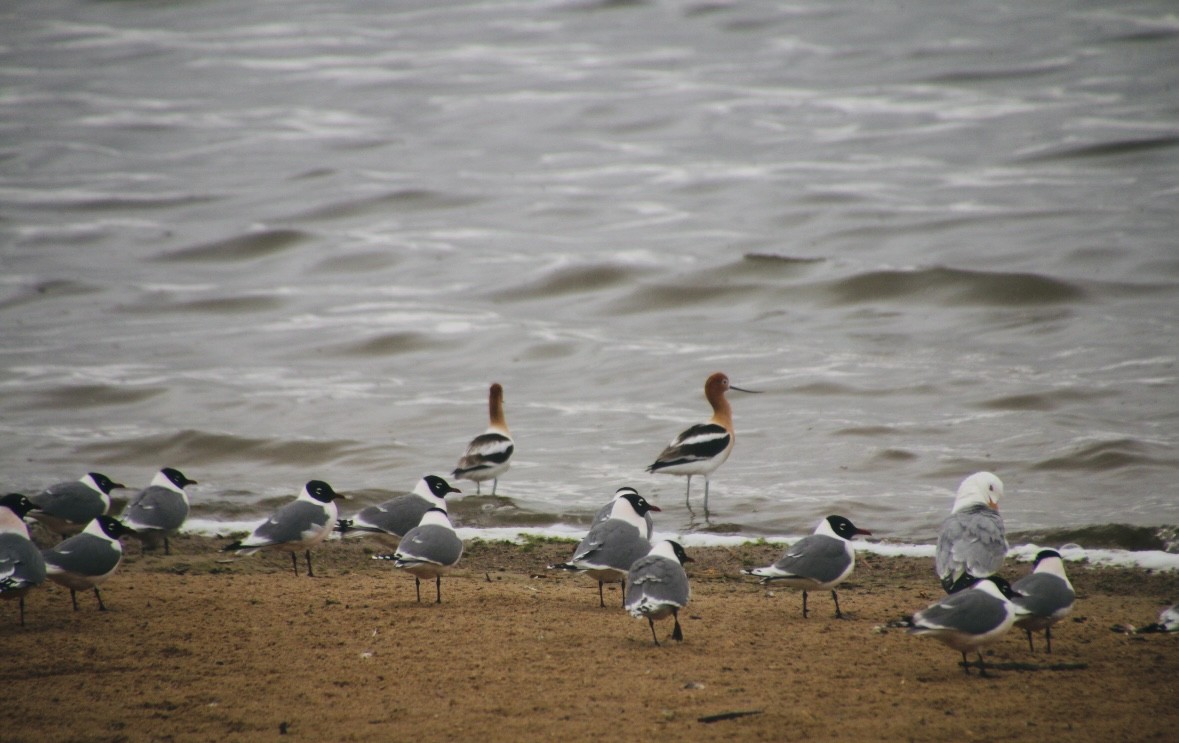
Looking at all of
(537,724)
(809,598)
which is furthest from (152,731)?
(809,598)

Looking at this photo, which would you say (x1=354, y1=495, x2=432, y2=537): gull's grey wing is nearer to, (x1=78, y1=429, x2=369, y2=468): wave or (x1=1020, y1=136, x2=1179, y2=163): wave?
(x1=78, y1=429, x2=369, y2=468): wave

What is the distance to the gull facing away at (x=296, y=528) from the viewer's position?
30.1 ft

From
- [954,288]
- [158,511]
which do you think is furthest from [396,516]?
[954,288]

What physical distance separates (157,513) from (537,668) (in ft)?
14.7

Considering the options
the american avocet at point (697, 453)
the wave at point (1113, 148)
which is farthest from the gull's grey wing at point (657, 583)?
the wave at point (1113, 148)

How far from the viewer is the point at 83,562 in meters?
7.79

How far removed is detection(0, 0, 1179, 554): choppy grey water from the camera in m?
14.0

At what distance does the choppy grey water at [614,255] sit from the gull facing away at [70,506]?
2.18 metres

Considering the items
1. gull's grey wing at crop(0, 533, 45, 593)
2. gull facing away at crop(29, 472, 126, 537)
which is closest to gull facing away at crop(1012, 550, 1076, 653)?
gull's grey wing at crop(0, 533, 45, 593)

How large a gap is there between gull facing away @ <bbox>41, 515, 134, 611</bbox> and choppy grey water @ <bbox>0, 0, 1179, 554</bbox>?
14.2ft

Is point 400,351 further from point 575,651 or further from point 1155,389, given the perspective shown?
point 575,651

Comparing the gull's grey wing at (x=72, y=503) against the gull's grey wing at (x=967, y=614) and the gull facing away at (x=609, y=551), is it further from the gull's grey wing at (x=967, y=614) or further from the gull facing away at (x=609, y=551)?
the gull's grey wing at (x=967, y=614)

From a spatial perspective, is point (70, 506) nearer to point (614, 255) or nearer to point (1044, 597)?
point (1044, 597)

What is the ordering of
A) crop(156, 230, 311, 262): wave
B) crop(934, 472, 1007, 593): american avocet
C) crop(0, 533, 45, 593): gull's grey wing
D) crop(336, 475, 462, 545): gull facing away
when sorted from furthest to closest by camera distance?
crop(156, 230, 311, 262): wave, crop(336, 475, 462, 545): gull facing away, crop(934, 472, 1007, 593): american avocet, crop(0, 533, 45, 593): gull's grey wing
